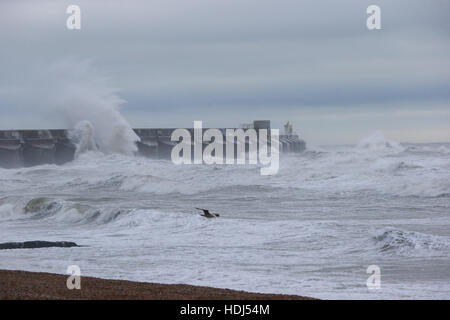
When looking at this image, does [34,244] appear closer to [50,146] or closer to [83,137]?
[50,146]

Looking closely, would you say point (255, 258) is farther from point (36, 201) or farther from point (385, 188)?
point (385, 188)

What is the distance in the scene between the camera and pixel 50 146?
46031 millimetres

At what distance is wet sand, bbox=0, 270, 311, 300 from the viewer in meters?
9.01

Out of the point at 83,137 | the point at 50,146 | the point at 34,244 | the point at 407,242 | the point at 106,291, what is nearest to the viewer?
the point at 106,291

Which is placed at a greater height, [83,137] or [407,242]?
[83,137]

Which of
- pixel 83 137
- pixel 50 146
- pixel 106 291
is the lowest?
pixel 106 291

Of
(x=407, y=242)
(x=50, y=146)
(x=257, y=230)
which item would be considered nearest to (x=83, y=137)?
(x=50, y=146)

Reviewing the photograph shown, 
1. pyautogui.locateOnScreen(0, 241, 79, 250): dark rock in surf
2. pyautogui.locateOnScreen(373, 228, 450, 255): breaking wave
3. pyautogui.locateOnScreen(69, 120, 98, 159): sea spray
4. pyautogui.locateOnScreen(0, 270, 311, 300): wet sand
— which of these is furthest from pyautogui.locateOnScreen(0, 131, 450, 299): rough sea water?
pyautogui.locateOnScreen(69, 120, 98, 159): sea spray

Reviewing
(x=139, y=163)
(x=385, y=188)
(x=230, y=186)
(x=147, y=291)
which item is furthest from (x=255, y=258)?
(x=139, y=163)

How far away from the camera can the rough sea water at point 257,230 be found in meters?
11.4

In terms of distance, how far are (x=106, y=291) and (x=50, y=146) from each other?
123ft

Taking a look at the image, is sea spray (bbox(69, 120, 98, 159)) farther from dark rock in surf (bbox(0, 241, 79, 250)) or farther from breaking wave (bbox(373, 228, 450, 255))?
breaking wave (bbox(373, 228, 450, 255))

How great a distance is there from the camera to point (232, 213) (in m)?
20.4

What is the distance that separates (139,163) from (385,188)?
19.9 meters
